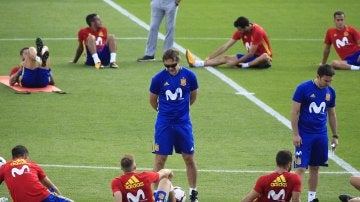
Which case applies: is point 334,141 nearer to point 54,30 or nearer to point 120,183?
point 120,183

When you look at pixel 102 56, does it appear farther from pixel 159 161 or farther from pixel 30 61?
pixel 159 161

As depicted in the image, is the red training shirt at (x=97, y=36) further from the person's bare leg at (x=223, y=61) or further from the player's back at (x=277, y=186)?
the player's back at (x=277, y=186)

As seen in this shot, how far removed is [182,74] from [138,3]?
63.6 feet

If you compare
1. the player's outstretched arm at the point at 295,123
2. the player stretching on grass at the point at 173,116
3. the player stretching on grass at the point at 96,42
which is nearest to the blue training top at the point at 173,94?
the player stretching on grass at the point at 173,116

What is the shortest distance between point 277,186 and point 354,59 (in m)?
12.4

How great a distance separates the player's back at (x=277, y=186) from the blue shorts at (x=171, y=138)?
221 centimetres

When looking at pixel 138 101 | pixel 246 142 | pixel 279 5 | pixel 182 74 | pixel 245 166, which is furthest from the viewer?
pixel 279 5

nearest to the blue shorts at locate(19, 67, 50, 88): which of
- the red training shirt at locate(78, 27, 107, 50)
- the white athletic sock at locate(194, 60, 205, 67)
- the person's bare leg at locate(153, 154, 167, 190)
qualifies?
the red training shirt at locate(78, 27, 107, 50)

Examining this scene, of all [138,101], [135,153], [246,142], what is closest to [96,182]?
[135,153]

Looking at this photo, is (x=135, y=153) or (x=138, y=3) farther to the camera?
(x=138, y=3)

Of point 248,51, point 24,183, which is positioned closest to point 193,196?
point 24,183

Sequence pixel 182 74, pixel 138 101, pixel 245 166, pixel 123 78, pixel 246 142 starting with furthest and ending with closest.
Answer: pixel 123 78
pixel 138 101
pixel 246 142
pixel 245 166
pixel 182 74

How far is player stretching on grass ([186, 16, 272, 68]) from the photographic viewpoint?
25219 millimetres

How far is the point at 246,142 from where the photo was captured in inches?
781
